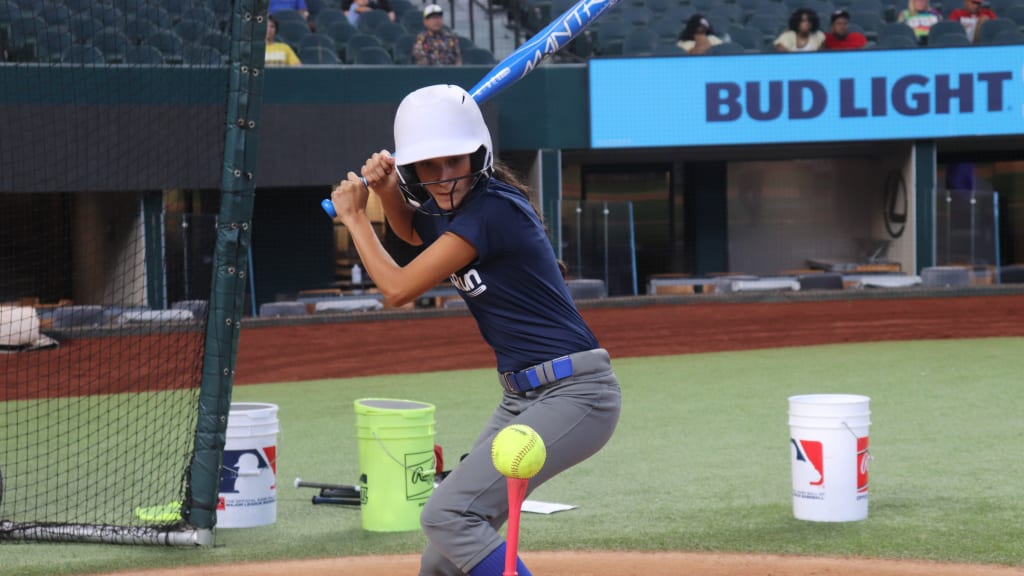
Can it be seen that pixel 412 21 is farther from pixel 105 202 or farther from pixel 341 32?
pixel 105 202

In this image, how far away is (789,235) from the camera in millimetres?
22641

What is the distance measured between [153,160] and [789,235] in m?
11.7

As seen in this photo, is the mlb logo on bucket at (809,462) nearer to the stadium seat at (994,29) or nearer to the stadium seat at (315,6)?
the stadium seat at (994,29)

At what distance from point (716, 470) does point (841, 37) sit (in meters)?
12.1

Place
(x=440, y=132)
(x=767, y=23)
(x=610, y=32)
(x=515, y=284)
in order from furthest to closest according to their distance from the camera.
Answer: (x=767, y=23) < (x=610, y=32) < (x=515, y=284) < (x=440, y=132)

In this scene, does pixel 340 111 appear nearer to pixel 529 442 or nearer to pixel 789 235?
pixel 789 235

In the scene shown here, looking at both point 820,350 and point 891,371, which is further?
point 820,350

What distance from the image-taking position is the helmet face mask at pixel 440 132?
394 centimetres

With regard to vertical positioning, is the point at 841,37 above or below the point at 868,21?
below

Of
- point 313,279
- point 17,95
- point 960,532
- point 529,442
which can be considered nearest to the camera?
point 529,442

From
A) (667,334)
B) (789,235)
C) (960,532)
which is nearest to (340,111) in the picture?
(667,334)

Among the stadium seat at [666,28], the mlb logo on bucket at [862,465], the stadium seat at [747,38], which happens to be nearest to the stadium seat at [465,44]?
the stadium seat at [666,28]

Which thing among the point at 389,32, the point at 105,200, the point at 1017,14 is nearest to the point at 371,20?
the point at 389,32

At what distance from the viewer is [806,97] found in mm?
18719
